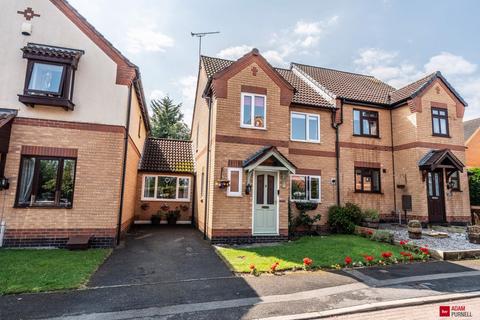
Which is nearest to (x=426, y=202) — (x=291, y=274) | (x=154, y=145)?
(x=291, y=274)

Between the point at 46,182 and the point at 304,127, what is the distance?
469 inches

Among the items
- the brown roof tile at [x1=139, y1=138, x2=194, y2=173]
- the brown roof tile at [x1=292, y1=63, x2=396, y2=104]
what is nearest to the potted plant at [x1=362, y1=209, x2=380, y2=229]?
the brown roof tile at [x1=292, y1=63, x2=396, y2=104]

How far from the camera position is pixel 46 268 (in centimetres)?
720

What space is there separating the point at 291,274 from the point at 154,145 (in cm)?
1493

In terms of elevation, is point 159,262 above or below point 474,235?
below

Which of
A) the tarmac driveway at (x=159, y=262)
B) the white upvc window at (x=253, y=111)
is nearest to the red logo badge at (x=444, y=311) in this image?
the tarmac driveway at (x=159, y=262)

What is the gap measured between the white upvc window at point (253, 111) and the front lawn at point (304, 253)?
5302 mm

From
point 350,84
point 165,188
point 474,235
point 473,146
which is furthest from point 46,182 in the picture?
point 473,146

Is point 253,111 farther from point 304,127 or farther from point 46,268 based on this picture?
point 46,268

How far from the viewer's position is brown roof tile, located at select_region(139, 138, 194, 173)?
17438 millimetres

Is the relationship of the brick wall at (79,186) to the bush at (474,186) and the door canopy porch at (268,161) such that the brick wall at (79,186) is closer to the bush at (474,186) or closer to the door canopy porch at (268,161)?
the door canopy porch at (268,161)

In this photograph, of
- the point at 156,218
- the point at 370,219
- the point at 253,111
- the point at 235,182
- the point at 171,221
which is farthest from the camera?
the point at 171,221

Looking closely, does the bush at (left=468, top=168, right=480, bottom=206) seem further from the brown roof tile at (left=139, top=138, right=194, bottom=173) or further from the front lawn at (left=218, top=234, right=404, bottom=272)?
the brown roof tile at (left=139, top=138, right=194, bottom=173)

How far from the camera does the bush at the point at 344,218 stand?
44.3ft
